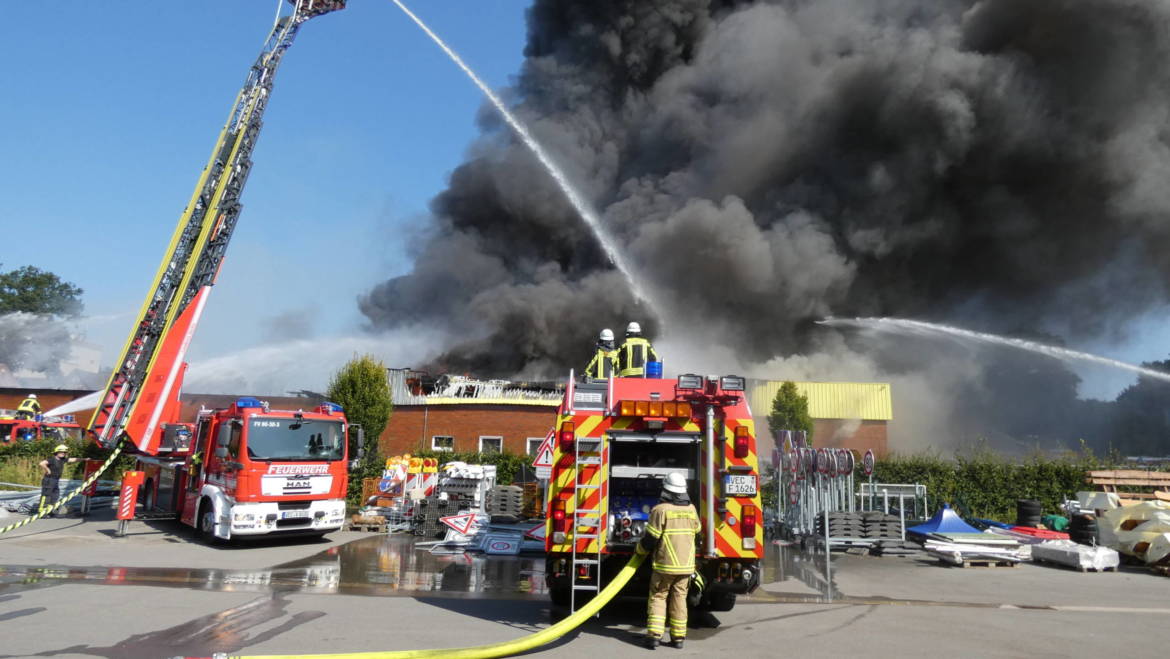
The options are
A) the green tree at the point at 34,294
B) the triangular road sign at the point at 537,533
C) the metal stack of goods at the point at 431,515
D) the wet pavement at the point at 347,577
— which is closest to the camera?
the wet pavement at the point at 347,577

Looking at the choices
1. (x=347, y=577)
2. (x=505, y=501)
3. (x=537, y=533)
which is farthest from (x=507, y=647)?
(x=505, y=501)

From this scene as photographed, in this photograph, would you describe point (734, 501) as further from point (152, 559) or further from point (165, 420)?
point (165, 420)

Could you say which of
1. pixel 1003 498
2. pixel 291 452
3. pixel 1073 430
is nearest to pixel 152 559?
pixel 291 452

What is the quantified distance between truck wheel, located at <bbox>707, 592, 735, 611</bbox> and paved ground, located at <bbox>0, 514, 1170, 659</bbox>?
0.58ft

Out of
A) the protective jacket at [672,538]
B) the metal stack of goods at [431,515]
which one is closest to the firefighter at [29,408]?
the metal stack of goods at [431,515]

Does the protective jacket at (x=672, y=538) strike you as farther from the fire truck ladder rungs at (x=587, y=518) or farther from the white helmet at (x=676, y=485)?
the fire truck ladder rungs at (x=587, y=518)

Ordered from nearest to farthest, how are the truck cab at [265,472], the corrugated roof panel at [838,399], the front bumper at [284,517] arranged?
the front bumper at [284,517], the truck cab at [265,472], the corrugated roof panel at [838,399]

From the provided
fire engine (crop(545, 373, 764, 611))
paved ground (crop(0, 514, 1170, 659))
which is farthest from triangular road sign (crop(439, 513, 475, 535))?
fire engine (crop(545, 373, 764, 611))

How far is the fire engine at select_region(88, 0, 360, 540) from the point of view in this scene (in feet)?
34.1

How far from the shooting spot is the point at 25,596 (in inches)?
265

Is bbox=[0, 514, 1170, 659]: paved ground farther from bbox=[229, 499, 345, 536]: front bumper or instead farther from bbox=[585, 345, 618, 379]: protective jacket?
bbox=[585, 345, 618, 379]: protective jacket

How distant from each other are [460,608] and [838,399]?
24954mm

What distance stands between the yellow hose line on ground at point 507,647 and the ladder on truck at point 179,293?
10346 millimetres

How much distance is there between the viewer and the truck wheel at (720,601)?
20.1 feet
